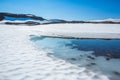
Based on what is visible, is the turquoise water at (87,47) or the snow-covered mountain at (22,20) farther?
the snow-covered mountain at (22,20)

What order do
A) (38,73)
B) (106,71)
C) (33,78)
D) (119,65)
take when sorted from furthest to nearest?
1. (119,65)
2. (106,71)
3. (38,73)
4. (33,78)

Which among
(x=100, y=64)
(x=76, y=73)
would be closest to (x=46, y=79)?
(x=76, y=73)

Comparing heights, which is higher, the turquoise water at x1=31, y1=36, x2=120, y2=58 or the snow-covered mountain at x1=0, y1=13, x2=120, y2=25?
the snow-covered mountain at x1=0, y1=13, x2=120, y2=25

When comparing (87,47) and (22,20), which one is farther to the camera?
(22,20)

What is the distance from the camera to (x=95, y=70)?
236 inches

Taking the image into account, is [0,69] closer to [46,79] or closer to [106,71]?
[46,79]

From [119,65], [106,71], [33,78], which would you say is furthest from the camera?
[119,65]

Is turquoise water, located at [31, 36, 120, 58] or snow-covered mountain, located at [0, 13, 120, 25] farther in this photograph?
snow-covered mountain, located at [0, 13, 120, 25]

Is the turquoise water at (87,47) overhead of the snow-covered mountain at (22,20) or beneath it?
beneath

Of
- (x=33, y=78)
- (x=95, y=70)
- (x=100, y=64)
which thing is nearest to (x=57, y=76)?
(x=33, y=78)

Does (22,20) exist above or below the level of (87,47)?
above

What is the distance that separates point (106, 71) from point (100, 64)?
37.2 inches

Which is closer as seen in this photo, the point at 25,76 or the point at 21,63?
the point at 25,76

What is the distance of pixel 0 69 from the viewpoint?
5398 mm
